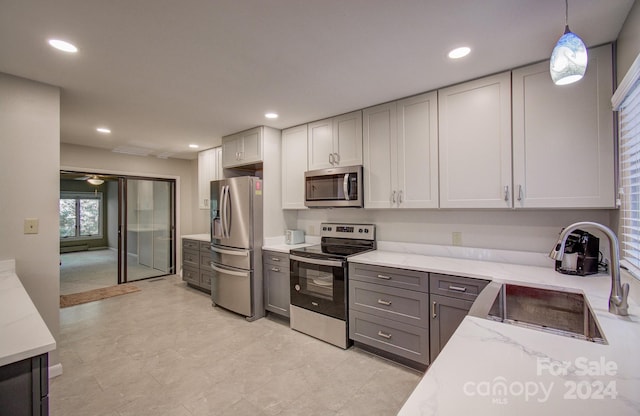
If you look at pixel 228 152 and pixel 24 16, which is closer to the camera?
pixel 24 16

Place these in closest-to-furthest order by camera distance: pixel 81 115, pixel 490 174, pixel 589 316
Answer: pixel 589 316, pixel 490 174, pixel 81 115

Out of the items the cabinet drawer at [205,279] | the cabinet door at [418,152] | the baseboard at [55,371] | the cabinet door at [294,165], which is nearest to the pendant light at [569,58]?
the cabinet door at [418,152]

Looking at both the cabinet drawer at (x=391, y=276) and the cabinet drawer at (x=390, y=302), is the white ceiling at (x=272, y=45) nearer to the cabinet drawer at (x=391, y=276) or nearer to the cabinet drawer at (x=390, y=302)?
the cabinet drawer at (x=391, y=276)

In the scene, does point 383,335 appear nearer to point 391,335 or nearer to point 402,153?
point 391,335

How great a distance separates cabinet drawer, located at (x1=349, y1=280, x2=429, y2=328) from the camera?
226 cm

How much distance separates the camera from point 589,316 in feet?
4.50

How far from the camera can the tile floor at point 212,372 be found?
1.98 metres

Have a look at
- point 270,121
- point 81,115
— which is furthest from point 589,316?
point 81,115

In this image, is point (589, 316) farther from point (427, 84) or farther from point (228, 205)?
point (228, 205)

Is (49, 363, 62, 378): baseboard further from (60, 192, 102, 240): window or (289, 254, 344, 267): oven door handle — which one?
(60, 192, 102, 240): window

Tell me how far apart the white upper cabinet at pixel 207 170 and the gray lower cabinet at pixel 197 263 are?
75cm

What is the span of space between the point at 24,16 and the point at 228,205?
235 centimetres

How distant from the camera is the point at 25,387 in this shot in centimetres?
104

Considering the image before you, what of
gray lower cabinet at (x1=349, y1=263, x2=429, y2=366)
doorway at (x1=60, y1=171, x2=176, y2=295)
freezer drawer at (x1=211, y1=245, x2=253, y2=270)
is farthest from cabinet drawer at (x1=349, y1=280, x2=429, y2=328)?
doorway at (x1=60, y1=171, x2=176, y2=295)
